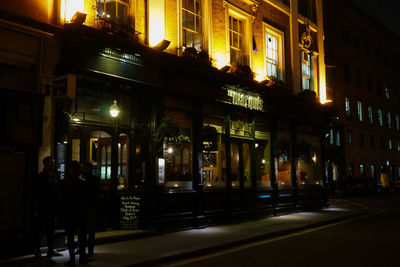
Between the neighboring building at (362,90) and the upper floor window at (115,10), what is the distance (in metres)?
22.2

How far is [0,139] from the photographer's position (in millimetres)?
8188

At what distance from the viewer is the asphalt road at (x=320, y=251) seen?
7664mm

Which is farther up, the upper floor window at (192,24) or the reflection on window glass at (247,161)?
the upper floor window at (192,24)

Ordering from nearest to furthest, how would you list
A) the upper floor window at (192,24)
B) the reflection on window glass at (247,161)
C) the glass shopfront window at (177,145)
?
the glass shopfront window at (177,145), the upper floor window at (192,24), the reflection on window glass at (247,161)

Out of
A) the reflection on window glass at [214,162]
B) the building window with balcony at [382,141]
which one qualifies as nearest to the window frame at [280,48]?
the reflection on window glass at [214,162]

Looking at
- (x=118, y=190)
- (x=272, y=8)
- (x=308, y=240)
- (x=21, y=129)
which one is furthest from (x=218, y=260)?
(x=272, y=8)

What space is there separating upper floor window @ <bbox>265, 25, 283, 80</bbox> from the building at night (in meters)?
0.07

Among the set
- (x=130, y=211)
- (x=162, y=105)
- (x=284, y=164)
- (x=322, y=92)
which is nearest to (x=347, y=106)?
(x=322, y=92)

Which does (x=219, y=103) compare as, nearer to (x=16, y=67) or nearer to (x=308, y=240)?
(x=308, y=240)

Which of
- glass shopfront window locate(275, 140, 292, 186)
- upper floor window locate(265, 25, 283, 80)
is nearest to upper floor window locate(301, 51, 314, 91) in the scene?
upper floor window locate(265, 25, 283, 80)

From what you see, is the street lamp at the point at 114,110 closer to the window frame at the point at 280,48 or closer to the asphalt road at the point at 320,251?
the asphalt road at the point at 320,251

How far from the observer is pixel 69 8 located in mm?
9867

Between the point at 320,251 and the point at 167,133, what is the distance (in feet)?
17.5

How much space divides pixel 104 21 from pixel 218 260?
6.67 metres
